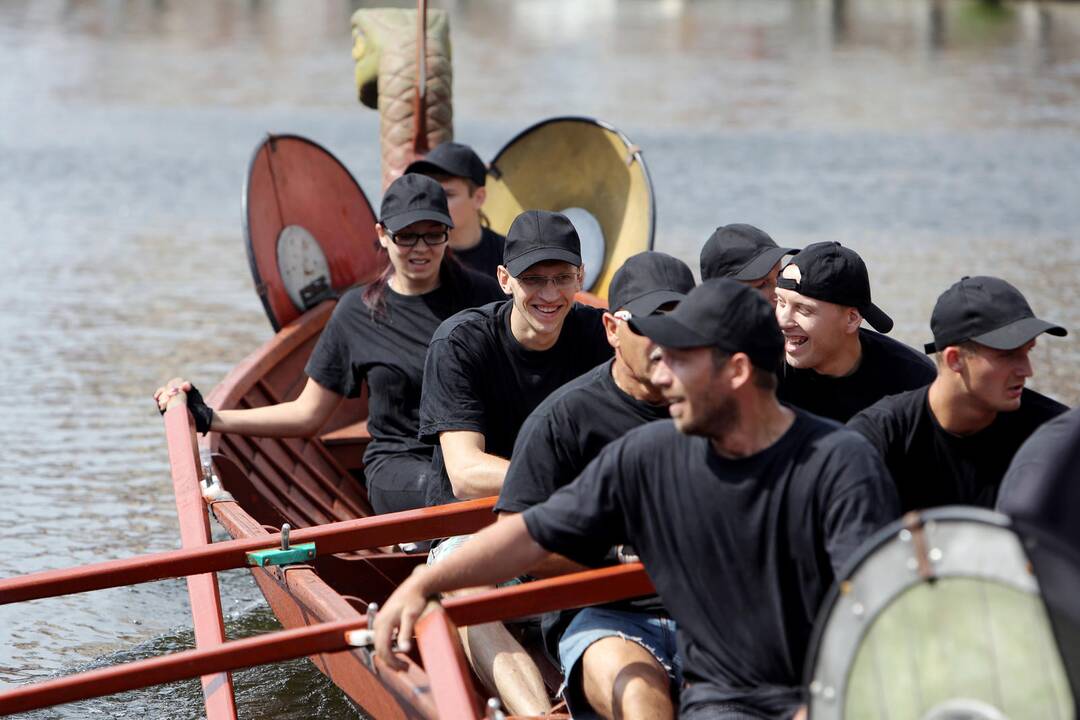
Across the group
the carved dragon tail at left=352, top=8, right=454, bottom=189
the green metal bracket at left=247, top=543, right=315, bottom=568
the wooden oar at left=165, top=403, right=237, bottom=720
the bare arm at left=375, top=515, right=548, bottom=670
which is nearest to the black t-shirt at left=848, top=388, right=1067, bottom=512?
the bare arm at left=375, top=515, right=548, bottom=670

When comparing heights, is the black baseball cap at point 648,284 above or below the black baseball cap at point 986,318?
above

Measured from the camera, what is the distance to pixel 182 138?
69.5 feet

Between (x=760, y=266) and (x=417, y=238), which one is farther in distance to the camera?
(x=417, y=238)

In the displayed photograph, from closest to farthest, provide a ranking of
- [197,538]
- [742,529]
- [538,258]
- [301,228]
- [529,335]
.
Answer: [742,529], [538,258], [529,335], [197,538], [301,228]

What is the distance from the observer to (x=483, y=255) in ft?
22.4

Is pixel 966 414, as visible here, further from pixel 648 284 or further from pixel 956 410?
pixel 648 284

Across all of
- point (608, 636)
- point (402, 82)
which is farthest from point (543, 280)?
point (402, 82)

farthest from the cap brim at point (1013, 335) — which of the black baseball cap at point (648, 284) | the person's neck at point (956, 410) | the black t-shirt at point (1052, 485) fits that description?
the black baseball cap at point (648, 284)

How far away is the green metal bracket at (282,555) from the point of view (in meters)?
4.36

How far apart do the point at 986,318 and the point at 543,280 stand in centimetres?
142

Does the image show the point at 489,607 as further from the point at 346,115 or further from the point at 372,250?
the point at 346,115

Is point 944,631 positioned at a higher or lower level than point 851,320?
lower

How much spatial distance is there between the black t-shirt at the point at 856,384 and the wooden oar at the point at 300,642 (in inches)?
44.2

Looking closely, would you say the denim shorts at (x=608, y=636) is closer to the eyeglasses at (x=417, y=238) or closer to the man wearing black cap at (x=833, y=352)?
the man wearing black cap at (x=833, y=352)
